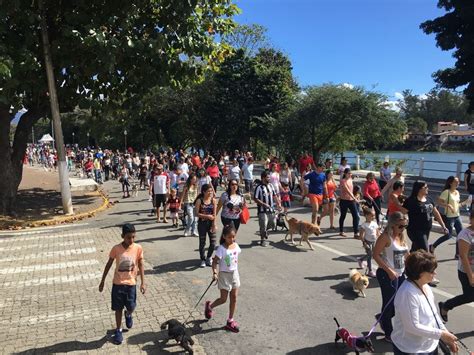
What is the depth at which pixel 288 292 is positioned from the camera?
708cm

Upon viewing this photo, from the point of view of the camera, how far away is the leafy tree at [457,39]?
21.0 m

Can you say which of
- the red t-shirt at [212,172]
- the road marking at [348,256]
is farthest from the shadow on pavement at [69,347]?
the red t-shirt at [212,172]

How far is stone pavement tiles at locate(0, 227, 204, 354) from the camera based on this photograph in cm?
539

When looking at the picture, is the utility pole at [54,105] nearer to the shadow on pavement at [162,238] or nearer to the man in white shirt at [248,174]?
the shadow on pavement at [162,238]

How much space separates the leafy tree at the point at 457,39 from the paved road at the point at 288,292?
1517cm

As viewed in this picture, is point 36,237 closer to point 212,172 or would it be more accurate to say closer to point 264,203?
point 264,203

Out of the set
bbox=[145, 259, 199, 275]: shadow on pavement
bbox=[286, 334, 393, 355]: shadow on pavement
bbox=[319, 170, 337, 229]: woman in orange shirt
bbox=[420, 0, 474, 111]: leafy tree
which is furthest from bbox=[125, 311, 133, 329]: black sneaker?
bbox=[420, 0, 474, 111]: leafy tree

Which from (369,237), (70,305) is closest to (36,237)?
(70,305)

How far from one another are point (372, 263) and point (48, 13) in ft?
43.0

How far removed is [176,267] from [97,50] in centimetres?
740

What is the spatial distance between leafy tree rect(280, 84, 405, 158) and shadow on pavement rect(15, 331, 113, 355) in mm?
21468

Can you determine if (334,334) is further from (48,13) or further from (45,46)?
(48,13)

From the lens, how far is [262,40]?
1790 inches

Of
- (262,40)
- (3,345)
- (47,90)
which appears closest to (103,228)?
(47,90)
